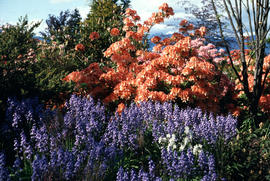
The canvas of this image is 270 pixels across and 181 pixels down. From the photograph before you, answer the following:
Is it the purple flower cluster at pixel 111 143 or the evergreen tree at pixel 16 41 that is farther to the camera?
the evergreen tree at pixel 16 41

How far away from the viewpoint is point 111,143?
12.1 feet

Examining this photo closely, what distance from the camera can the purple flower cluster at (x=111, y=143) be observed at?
2889 millimetres

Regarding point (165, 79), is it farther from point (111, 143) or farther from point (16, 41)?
point (16, 41)

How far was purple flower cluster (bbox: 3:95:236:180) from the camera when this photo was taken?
2889 mm

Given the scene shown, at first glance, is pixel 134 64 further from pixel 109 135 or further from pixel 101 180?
pixel 101 180

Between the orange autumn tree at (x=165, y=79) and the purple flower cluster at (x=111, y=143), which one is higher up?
the orange autumn tree at (x=165, y=79)

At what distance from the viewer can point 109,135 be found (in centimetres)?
396

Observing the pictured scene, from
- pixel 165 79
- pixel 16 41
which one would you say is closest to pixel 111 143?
pixel 165 79

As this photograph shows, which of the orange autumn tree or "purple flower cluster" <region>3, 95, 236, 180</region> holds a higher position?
the orange autumn tree

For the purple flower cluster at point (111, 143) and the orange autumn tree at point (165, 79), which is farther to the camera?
the orange autumn tree at point (165, 79)

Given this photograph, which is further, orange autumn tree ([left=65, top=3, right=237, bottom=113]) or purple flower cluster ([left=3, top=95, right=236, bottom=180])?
orange autumn tree ([left=65, top=3, right=237, bottom=113])

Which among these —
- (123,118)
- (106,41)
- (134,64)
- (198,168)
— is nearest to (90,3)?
(106,41)

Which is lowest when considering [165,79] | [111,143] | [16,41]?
[111,143]

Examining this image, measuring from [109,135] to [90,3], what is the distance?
14715mm
